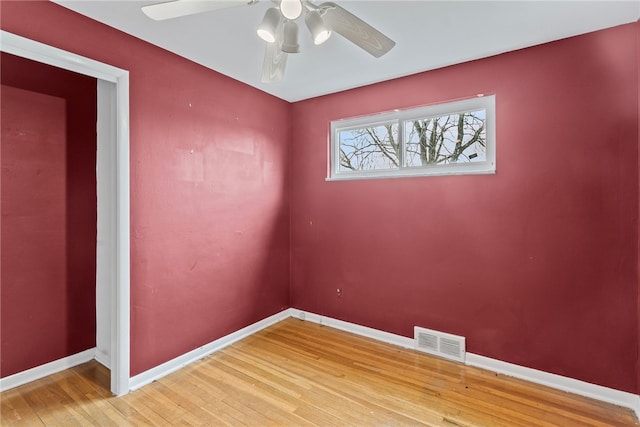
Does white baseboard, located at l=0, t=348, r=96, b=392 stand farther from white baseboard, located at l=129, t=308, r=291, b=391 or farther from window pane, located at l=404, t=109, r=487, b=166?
window pane, located at l=404, t=109, r=487, b=166

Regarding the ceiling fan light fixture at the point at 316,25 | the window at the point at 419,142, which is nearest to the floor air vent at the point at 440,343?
the window at the point at 419,142

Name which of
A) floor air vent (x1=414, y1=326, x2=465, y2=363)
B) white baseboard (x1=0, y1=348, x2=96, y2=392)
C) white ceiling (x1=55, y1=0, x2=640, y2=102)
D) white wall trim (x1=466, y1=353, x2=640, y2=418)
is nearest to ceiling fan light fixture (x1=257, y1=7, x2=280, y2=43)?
white ceiling (x1=55, y1=0, x2=640, y2=102)

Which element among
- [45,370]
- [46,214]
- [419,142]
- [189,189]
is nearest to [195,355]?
[45,370]

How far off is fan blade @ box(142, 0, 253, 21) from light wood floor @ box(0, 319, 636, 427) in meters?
2.12

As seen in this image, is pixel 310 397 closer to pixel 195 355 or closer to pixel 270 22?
pixel 195 355

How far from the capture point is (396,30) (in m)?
1.99

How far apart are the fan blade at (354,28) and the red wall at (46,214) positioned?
2.08 m

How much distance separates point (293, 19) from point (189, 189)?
159 cm

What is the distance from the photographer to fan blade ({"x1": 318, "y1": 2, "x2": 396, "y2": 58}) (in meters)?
1.33

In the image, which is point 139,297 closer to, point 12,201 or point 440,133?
point 12,201

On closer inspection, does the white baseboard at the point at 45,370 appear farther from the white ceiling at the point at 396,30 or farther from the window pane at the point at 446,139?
the window pane at the point at 446,139

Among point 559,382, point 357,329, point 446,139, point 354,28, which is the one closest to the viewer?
point 354,28

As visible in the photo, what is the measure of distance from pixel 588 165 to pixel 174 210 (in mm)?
2890

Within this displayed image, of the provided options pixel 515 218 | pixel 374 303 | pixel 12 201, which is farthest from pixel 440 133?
pixel 12 201
